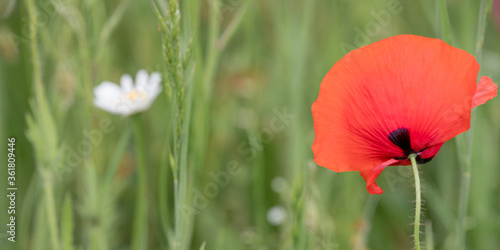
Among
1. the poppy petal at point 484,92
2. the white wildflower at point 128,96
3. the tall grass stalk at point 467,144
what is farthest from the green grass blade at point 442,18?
the white wildflower at point 128,96

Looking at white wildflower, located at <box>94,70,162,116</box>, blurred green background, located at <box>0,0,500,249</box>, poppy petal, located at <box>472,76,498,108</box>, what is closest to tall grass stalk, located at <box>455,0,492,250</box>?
blurred green background, located at <box>0,0,500,249</box>

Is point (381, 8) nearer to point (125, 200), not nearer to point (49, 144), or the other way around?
point (125, 200)

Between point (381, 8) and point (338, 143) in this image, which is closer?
point (338, 143)

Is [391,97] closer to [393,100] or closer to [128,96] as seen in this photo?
[393,100]

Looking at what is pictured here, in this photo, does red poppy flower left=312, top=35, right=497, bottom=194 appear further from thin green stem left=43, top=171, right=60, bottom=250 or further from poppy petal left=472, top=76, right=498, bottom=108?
thin green stem left=43, top=171, right=60, bottom=250

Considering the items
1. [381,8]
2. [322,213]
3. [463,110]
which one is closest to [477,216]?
[322,213]
